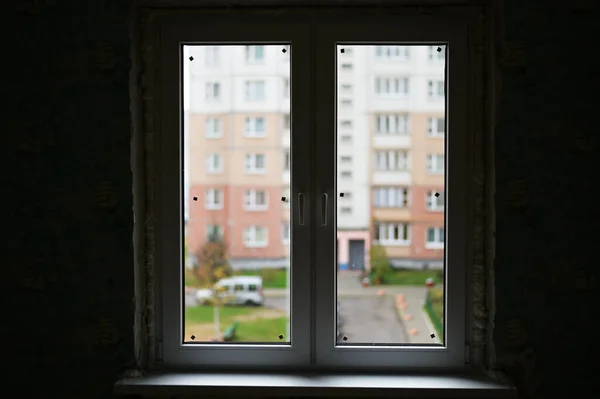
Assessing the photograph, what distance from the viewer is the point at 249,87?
2.08 m

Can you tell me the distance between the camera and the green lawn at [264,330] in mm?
2109

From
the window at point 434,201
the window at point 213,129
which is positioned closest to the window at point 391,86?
the window at point 434,201

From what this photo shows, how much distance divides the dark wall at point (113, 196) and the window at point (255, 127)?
41 centimetres

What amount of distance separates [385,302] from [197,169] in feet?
2.74

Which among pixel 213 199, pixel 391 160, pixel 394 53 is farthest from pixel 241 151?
pixel 394 53

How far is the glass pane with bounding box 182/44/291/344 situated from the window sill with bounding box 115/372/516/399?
19 centimetres

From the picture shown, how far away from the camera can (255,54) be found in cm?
208

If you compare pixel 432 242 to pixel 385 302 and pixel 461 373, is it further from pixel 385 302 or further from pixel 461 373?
pixel 461 373

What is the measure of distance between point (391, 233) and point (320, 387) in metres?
0.59

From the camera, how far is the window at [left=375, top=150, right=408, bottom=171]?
2.07 m

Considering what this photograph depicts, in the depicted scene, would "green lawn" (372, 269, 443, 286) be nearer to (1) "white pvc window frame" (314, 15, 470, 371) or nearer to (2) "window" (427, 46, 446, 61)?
(1) "white pvc window frame" (314, 15, 470, 371)

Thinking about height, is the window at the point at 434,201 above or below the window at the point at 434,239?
above

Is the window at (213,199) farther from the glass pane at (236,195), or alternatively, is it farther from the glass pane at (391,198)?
the glass pane at (391,198)

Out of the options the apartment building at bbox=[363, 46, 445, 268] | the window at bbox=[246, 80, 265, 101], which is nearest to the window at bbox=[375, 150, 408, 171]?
the apartment building at bbox=[363, 46, 445, 268]
